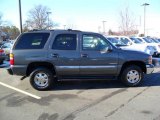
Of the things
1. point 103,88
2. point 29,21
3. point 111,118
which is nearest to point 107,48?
point 103,88

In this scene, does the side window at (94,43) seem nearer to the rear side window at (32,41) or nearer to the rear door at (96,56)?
the rear door at (96,56)

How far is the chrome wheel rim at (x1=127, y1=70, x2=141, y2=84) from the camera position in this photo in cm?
887

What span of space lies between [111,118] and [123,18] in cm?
3816

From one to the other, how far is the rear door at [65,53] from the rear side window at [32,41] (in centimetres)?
32

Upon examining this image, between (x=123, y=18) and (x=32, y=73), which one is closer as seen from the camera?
(x=32, y=73)

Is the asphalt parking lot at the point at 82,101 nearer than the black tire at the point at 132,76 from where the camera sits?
Yes

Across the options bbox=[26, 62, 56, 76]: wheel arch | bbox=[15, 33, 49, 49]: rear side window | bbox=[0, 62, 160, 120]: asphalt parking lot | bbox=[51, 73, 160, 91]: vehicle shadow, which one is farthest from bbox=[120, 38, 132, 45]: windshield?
bbox=[15, 33, 49, 49]: rear side window

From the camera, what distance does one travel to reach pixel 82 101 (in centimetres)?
714

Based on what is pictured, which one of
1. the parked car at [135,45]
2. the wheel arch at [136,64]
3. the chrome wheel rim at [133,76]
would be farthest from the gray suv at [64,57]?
the parked car at [135,45]

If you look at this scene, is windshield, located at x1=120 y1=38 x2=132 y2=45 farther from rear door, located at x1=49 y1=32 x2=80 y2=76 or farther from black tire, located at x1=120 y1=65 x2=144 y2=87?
rear door, located at x1=49 y1=32 x2=80 y2=76

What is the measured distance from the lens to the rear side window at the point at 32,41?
8500 millimetres

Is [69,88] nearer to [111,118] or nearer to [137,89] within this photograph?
[137,89]

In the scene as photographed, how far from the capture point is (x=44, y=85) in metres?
8.55

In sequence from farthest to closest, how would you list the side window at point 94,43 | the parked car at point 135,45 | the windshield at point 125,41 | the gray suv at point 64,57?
the windshield at point 125,41
the parked car at point 135,45
the side window at point 94,43
the gray suv at point 64,57
